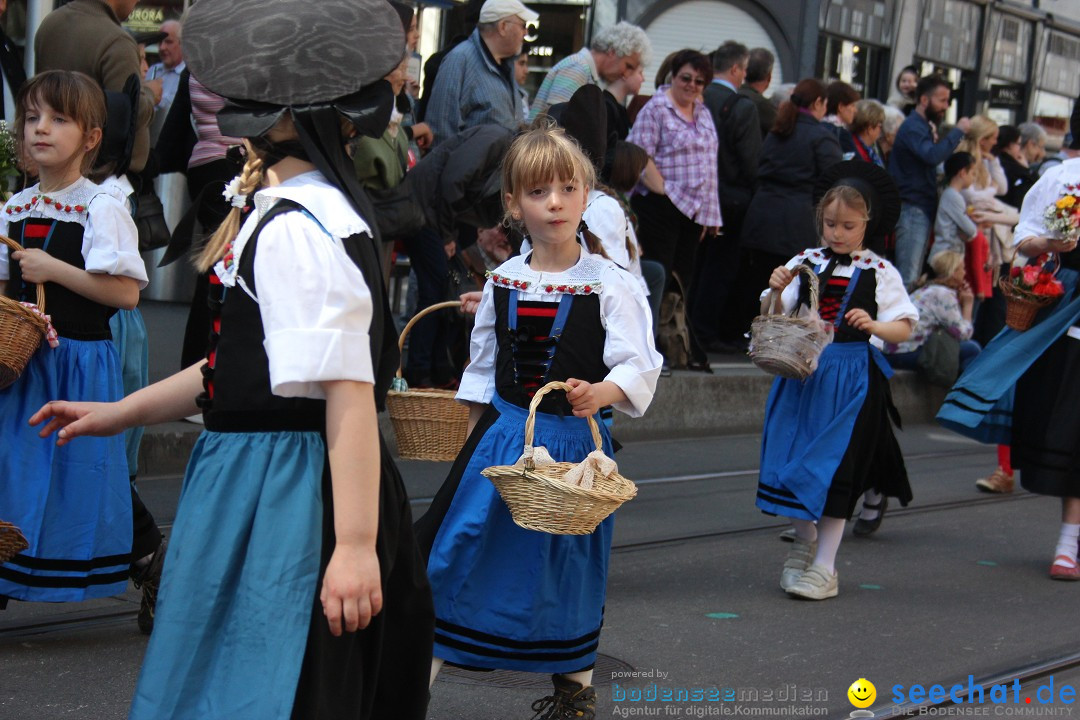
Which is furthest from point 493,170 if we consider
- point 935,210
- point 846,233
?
point 935,210

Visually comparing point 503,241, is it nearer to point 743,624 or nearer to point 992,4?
point 743,624

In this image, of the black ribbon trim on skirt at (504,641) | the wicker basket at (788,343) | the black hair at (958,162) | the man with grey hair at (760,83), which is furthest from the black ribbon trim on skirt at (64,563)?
the black hair at (958,162)

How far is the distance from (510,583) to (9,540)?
4.44 feet

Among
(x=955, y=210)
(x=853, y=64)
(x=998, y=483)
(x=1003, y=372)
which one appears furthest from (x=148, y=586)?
(x=853, y=64)

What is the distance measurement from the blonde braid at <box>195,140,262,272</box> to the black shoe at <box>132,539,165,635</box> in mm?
2328

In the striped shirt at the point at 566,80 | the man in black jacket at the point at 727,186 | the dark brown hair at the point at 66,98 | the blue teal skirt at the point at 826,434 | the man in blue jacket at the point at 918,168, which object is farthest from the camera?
the man in blue jacket at the point at 918,168

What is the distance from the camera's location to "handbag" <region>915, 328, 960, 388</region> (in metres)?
11.7

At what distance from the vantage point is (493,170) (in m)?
7.79

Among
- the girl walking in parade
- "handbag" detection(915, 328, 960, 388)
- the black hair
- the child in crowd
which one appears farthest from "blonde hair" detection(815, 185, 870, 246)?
the black hair

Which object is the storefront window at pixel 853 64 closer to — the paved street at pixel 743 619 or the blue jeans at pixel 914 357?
the blue jeans at pixel 914 357

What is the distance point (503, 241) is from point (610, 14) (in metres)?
7.68

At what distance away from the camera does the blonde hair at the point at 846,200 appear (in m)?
5.98

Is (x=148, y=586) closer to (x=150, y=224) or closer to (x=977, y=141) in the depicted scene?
(x=150, y=224)

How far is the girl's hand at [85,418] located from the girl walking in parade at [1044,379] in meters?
4.71
